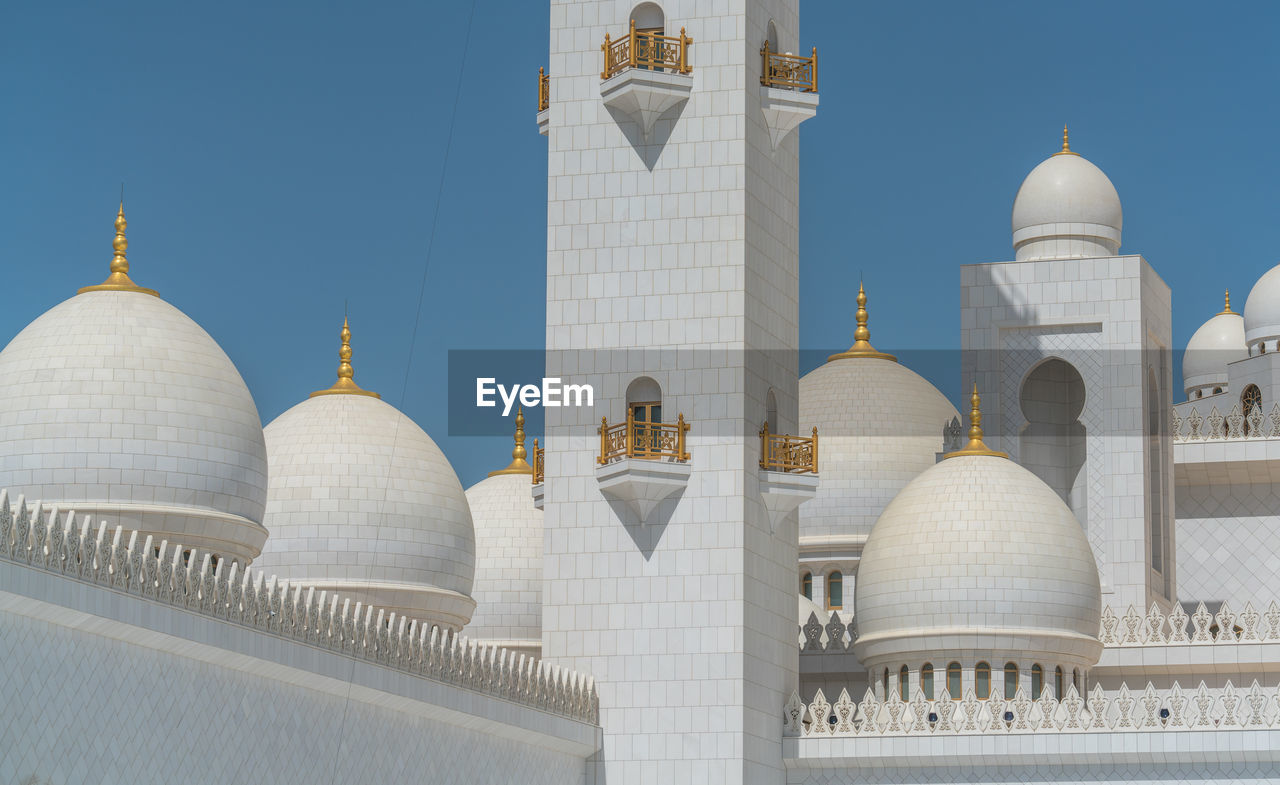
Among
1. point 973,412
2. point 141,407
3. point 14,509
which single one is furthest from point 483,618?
point 14,509

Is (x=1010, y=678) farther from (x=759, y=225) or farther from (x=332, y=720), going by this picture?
(x=332, y=720)

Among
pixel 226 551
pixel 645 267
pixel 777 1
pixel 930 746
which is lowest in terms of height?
pixel 930 746

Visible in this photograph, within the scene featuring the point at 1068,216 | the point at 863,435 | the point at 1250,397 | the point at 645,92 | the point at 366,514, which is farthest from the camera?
the point at 1250,397

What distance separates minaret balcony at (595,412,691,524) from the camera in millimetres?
29109

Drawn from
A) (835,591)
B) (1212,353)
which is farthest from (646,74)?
(1212,353)

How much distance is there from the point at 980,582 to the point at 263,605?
43.2 feet

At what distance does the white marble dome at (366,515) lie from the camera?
104 ft

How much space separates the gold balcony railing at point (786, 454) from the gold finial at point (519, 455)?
394 inches

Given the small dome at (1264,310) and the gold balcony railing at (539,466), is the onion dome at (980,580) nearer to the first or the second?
the gold balcony railing at (539,466)

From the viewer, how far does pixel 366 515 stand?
32.1 m

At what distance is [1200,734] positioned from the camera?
29.6 m

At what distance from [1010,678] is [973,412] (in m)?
4.83

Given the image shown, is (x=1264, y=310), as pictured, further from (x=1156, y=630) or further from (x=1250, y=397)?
(x=1156, y=630)

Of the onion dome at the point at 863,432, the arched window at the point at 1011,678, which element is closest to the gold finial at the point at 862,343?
the onion dome at the point at 863,432
